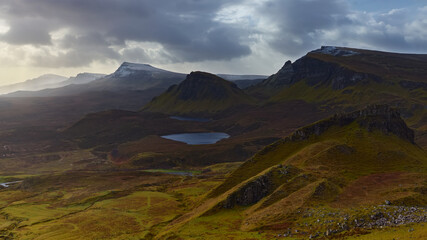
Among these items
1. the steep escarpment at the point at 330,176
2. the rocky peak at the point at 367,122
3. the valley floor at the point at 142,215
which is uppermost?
the rocky peak at the point at 367,122

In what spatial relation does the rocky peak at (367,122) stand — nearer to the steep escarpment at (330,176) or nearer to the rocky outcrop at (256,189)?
the steep escarpment at (330,176)

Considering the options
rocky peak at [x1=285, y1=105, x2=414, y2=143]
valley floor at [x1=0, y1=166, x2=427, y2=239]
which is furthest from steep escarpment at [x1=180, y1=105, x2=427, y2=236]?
valley floor at [x1=0, y1=166, x2=427, y2=239]

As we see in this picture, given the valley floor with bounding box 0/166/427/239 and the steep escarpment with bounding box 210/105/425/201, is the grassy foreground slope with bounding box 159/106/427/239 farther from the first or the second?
the valley floor with bounding box 0/166/427/239

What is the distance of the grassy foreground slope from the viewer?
55.6 meters

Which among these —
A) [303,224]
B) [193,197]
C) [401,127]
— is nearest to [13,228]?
[193,197]

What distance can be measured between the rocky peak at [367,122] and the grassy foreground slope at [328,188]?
0.30m

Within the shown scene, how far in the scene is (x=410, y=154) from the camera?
98.1m

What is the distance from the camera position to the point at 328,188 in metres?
72.9

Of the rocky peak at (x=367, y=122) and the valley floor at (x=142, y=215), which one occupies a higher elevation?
the rocky peak at (x=367, y=122)

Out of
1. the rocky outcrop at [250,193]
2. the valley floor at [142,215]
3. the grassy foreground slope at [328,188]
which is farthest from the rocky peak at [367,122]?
the valley floor at [142,215]

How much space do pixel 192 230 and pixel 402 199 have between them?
42.0m

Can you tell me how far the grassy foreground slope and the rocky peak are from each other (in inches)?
12.0

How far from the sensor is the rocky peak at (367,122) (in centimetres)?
10925

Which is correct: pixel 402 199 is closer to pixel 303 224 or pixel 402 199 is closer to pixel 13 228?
pixel 303 224
